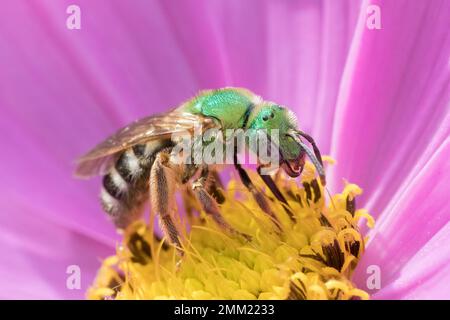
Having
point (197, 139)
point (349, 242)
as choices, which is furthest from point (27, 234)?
point (349, 242)

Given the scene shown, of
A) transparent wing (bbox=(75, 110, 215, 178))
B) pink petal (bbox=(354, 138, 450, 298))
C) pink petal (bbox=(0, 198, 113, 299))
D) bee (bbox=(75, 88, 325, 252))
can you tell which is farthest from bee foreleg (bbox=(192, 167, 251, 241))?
pink petal (bbox=(0, 198, 113, 299))

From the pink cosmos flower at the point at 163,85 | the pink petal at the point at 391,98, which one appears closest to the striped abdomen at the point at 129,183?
the pink cosmos flower at the point at 163,85

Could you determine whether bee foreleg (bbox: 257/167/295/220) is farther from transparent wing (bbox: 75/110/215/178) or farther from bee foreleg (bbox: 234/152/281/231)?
transparent wing (bbox: 75/110/215/178)

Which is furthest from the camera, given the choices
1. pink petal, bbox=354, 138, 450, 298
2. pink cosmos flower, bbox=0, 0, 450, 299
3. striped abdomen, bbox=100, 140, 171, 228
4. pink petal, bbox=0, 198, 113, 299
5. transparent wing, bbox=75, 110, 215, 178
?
pink petal, bbox=0, 198, 113, 299

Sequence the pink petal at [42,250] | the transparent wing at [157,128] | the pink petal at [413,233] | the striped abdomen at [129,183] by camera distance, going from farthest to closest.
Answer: the pink petal at [42,250] < the striped abdomen at [129,183] < the transparent wing at [157,128] < the pink petal at [413,233]

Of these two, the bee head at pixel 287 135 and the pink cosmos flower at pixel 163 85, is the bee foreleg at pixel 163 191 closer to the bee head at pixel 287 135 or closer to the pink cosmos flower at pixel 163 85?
the bee head at pixel 287 135
